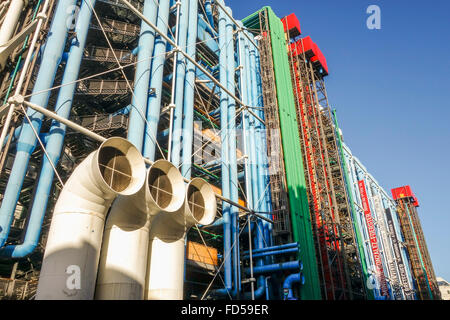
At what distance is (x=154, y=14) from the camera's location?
62.0ft

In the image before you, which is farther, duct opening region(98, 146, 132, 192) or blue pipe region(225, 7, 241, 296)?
blue pipe region(225, 7, 241, 296)

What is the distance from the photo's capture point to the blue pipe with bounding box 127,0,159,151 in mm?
15252

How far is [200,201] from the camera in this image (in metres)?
11.7

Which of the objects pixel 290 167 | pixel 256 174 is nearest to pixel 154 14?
pixel 256 174

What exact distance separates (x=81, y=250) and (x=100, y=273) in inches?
44.7

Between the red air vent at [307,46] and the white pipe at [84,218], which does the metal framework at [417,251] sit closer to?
the red air vent at [307,46]

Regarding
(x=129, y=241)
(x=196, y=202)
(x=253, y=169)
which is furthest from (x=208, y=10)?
(x=129, y=241)

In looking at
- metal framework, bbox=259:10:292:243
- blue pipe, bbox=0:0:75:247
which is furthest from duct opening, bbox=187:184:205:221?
metal framework, bbox=259:10:292:243

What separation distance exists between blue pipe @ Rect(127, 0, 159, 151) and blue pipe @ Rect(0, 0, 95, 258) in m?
2.67

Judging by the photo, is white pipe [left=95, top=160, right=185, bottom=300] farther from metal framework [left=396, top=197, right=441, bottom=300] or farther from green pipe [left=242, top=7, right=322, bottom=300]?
metal framework [left=396, top=197, right=441, bottom=300]

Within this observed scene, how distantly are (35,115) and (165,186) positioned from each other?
6030 mm

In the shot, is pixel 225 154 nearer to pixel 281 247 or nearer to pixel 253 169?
pixel 253 169
